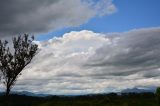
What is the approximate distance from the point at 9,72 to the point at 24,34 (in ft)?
25.7

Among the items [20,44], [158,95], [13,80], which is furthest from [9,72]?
[158,95]

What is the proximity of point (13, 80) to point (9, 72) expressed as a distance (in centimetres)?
A: 169

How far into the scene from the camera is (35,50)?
6019cm


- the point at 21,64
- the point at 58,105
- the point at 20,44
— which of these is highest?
the point at 20,44

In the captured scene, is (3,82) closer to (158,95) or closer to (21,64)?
(21,64)

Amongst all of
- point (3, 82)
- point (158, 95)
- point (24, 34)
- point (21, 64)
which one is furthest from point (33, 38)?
point (158, 95)

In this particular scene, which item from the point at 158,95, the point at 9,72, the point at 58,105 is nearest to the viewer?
the point at 9,72

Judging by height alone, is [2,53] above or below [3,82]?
above

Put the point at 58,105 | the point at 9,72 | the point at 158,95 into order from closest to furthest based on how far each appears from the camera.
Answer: the point at 9,72 < the point at 158,95 < the point at 58,105

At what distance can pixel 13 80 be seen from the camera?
57469 millimetres

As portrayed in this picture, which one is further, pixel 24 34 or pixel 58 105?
pixel 58 105

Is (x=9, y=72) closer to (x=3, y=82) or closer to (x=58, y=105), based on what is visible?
(x=3, y=82)

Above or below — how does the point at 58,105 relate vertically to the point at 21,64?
below

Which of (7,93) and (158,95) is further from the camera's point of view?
(158,95)
